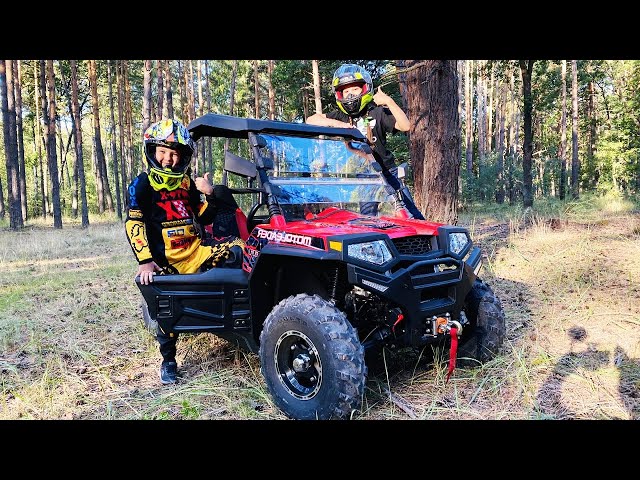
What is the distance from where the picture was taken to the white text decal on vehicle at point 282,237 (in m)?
2.97

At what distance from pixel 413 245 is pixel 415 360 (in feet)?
3.90

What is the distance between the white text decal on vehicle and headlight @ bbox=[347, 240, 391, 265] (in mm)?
310

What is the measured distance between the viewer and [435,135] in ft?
20.1

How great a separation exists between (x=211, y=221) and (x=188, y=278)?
71cm

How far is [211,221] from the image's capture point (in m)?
4.12

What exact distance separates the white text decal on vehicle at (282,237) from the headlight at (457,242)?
102cm

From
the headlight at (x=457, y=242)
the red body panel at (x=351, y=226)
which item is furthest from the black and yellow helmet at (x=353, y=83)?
the headlight at (x=457, y=242)

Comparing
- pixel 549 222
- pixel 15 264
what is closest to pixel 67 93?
pixel 15 264

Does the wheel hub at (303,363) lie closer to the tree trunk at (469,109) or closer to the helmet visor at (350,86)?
the helmet visor at (350,86)

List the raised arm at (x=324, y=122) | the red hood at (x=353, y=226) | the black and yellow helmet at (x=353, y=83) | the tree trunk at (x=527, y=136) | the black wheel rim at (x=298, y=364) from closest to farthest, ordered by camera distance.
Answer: the black wheel rim at (x=298, y=364) < the red hood at (x=353, y=226) < the black and yellow helmet at (x=353, y=83) < the raised arm at (x=324, y=122) < the tree trunk at (x=527, y=136)

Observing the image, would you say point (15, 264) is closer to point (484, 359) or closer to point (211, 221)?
point (211, 221)

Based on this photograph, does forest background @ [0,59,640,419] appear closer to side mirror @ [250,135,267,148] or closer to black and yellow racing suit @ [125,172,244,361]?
black and yellow racing suit @ [125,172,244,361]

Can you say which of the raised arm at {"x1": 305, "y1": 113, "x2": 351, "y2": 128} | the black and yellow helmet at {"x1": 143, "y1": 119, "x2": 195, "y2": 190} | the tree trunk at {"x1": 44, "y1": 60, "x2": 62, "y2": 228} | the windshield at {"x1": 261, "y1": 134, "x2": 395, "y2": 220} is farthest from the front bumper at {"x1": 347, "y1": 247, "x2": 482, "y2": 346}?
the tree trunk at {"x1": 44, "y1": 60, "x2": 62, "y2": 228}

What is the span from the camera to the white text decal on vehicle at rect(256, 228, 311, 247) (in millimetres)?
2969
